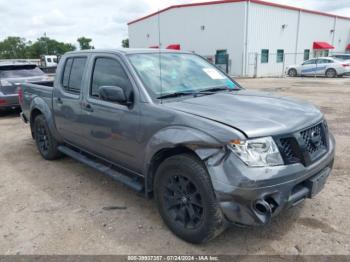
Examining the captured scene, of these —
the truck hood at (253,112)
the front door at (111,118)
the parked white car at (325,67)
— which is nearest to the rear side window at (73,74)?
the front door at (111,118)

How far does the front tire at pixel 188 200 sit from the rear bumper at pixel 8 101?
25.4 ft

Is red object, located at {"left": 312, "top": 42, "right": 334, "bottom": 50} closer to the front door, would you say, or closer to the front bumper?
the front door

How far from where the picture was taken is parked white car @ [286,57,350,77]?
71.9 feet

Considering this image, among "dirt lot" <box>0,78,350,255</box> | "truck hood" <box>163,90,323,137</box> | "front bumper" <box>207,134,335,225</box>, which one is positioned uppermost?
"truck hood" <box>163,90,323,137</box>

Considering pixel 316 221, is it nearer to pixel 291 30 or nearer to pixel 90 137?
pixel 90 137

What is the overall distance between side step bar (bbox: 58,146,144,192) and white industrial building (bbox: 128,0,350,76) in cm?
2333

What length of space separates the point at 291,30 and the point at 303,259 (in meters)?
31.0

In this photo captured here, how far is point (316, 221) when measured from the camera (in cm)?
333

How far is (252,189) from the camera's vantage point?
2.44 m

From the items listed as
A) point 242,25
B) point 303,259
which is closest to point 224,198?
point 303,259

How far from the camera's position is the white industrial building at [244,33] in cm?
2598

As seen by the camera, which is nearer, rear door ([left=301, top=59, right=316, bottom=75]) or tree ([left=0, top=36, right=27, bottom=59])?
rear door ([left=301, top=59, right=316, bottom=75])

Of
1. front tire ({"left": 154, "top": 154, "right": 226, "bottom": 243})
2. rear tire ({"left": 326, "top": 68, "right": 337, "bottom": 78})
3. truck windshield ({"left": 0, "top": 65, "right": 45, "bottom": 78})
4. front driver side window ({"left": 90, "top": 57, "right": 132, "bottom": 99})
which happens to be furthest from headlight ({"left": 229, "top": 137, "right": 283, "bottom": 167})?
rear tire ({"left": 326, "top": 68, "right": 337, "bottom": 78})

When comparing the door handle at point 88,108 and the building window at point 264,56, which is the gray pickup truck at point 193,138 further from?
the building window at point 264,56
